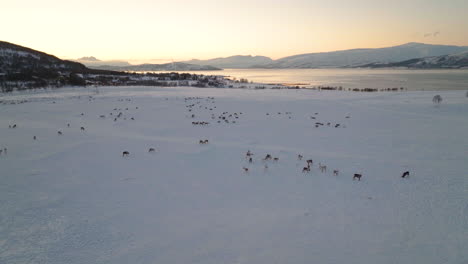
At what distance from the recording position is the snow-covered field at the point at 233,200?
529cm

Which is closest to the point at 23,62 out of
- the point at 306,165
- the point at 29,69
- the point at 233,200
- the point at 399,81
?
the point at 29,69

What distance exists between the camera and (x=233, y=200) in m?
7.40

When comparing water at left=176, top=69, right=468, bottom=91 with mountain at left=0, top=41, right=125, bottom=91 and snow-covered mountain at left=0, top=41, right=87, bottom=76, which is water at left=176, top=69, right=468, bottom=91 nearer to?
mountain at left=0, top=41, right=125, bottom=91

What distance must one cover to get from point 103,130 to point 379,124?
62.8 ft

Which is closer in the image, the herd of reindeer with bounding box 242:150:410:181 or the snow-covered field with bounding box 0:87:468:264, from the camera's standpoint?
the snow-covered field with bounding box 0:87:468:264

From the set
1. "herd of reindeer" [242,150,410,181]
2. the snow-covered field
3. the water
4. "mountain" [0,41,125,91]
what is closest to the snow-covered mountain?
"mountain" [0,41,125,91]

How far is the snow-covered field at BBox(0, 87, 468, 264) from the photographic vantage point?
5.29 meters

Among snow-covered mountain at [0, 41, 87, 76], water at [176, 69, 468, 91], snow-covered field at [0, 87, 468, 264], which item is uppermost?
snow-covered mountain at [0, 41, 87, 76]

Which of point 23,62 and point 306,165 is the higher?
point 23,62

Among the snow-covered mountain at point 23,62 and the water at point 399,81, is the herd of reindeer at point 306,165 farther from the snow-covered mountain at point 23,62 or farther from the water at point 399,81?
the snow-covered mountain at point 23,62

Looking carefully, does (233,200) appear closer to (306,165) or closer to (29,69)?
(306,165)

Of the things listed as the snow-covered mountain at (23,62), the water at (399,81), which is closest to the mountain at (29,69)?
the snow-covered mountain at (23,62)

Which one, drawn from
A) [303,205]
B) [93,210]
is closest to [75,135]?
[93,210]

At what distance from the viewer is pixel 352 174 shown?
912 centimetres
